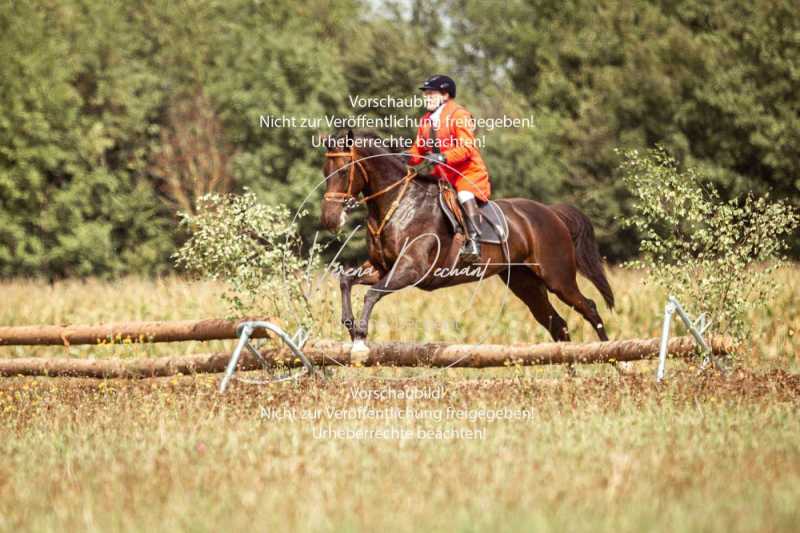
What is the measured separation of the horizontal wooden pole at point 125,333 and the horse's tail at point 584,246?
14.9 feet

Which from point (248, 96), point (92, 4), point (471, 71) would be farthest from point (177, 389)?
point (471, 71)

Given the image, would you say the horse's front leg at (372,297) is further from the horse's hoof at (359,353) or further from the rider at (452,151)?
Answer: the rider at (452,151)

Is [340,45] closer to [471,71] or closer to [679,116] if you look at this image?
[471,71]

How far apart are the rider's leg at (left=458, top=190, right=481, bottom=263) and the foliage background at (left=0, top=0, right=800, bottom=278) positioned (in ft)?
78.4

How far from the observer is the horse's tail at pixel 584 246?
541 inches

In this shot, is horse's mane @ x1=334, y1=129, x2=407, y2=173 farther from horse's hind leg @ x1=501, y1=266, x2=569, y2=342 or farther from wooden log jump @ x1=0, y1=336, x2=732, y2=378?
horse's hind leg @ x1=501, y1=266, x2=569, y2=342

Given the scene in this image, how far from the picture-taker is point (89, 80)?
137 ft

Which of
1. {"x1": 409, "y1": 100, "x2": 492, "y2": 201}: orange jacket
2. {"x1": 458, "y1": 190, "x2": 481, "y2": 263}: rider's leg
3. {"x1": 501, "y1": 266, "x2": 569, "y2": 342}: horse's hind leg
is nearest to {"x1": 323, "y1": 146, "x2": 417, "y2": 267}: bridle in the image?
{"x1": 409, "y1": 100, "x2": 492, "y2": 201}: orange jacket

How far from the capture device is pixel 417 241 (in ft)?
38.1

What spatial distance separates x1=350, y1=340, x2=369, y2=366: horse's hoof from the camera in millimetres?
10750

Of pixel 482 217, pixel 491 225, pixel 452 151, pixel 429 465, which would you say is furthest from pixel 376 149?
pixel 429 465

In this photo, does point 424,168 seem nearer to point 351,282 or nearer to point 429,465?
point 351,282

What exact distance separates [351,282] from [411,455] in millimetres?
3927

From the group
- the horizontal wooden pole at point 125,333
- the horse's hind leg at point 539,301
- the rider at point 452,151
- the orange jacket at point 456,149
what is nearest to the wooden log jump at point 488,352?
the horizontal wooden pole at point 125,333
